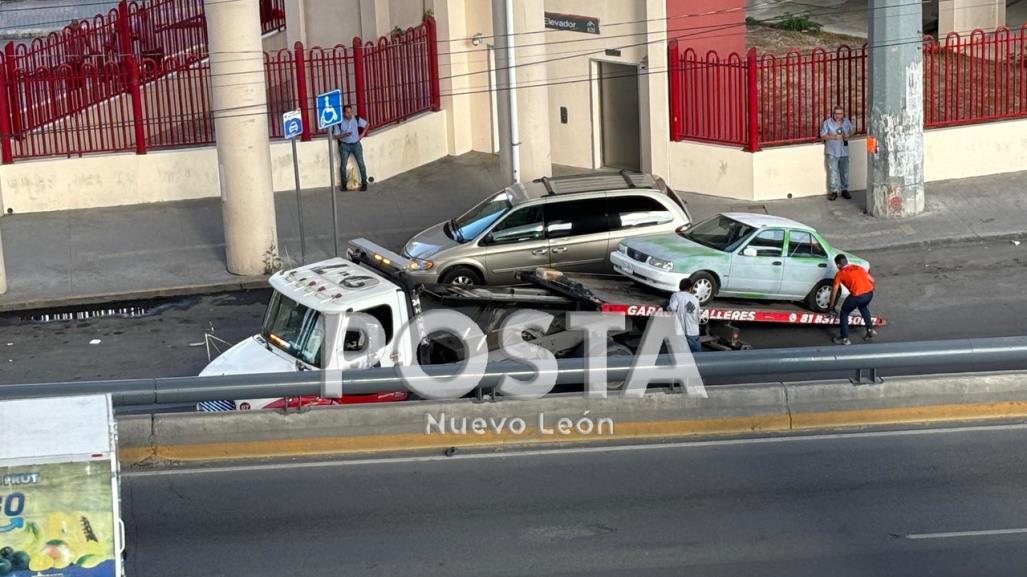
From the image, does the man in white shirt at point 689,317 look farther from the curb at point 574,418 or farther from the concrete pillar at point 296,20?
the concrete pillar at point 296,20

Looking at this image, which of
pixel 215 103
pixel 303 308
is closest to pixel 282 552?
pixel 303 308

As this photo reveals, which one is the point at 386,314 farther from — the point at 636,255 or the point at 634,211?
the point at 634,211

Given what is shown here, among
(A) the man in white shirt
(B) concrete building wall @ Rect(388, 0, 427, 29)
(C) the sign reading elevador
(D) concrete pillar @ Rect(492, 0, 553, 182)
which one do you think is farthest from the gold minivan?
(B) concrete building wall @ Rect(388, 0, 427, 29)

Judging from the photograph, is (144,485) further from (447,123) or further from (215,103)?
(447,123)

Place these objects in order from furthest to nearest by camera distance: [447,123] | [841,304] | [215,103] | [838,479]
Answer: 1. [447,123]
2. [215,103]
3. [841,304]
4. [838,479]

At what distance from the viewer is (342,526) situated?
12562 mm

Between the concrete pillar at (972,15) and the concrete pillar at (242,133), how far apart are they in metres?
16.8

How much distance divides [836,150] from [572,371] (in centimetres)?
1279

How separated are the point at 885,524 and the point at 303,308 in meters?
6.20

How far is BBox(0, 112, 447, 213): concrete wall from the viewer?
2670 cm

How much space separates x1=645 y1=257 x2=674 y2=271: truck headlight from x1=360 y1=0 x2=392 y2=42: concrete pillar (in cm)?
1216

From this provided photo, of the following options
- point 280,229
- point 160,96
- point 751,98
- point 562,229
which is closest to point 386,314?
point 562,229

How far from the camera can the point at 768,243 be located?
19.4m

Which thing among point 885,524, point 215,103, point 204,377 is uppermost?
point 215,103
